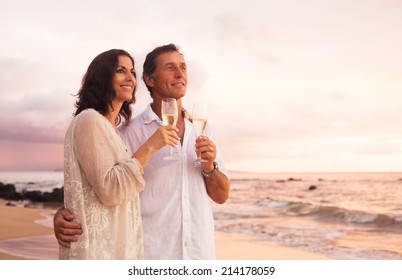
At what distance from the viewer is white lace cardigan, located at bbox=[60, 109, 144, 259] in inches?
65.7

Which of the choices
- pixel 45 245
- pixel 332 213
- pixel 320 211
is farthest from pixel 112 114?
pixel 320 211

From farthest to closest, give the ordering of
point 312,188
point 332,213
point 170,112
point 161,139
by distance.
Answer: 1. point 312,188
2. point 332,213
3. point 170,112
4. point 161,139

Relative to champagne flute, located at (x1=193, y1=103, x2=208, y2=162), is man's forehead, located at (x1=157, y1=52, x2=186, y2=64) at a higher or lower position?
higher

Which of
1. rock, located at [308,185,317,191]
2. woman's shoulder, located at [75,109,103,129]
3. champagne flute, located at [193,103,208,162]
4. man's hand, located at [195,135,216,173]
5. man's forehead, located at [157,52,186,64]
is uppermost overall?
man's forehead, located at [157,52,186,64]

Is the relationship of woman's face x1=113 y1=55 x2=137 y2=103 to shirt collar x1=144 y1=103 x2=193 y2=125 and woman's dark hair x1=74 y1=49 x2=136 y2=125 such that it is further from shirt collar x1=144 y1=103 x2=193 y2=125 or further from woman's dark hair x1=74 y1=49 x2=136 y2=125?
shirt collar x1=144 y1=103 x2=193 y2=125

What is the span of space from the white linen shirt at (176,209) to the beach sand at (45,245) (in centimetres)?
255

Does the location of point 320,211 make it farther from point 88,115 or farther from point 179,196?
point 88,115

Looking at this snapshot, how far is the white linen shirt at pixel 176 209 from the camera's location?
2.06 metres

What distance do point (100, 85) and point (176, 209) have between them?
22.3 inches

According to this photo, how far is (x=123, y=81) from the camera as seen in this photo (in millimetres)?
1859

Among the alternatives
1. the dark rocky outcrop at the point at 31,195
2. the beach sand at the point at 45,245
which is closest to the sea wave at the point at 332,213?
the beach sand at the point at 45,245

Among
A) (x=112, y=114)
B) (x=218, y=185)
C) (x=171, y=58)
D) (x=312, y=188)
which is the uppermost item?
(x=171, y=58)

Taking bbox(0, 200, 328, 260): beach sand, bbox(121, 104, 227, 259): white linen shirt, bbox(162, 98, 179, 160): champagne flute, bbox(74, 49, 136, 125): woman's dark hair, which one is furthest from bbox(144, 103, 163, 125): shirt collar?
bbox(0, 200, 328, 260): beach sand

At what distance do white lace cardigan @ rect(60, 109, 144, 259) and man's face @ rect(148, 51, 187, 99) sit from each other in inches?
17.4
